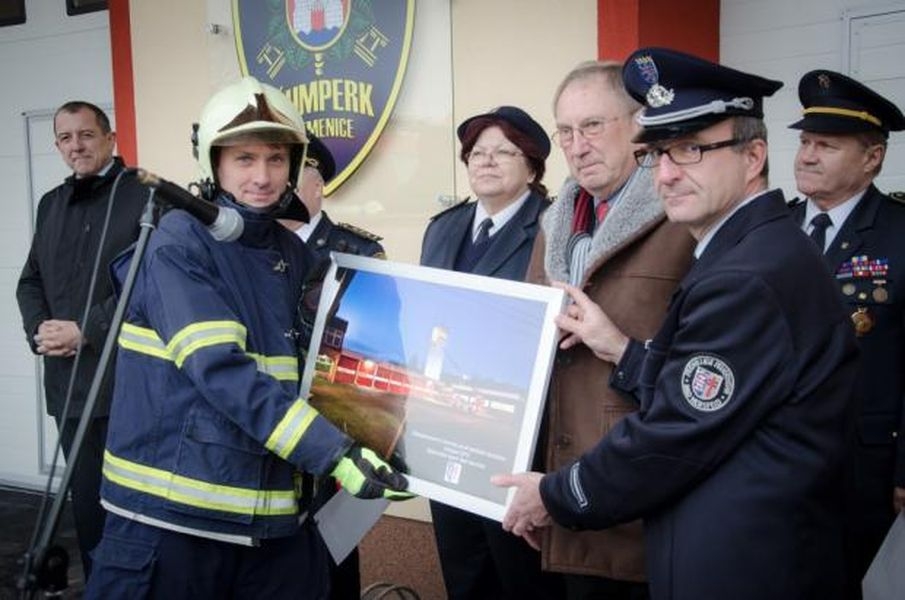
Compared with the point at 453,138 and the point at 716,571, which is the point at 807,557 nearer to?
the point at 716,571

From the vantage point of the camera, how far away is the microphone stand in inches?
65.5

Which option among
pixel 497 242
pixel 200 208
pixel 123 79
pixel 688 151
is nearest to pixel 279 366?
pixel 200 208

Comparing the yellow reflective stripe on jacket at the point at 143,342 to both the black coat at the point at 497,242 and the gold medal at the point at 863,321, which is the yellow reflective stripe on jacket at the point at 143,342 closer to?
the black coat at the point at 497,242

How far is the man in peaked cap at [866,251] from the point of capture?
109 inches

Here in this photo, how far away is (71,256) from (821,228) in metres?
3.35

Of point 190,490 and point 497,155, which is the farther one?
point 497,155

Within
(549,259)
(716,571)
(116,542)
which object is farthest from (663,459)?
(116,542)

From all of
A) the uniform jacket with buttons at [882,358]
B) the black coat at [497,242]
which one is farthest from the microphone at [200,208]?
the uniform jacket with buttons at [882,358]

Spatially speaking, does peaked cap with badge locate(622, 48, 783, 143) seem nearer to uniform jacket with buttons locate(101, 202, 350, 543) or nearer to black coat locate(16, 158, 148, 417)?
uniform jacket with buttons locate(101, 202, 350, 543)

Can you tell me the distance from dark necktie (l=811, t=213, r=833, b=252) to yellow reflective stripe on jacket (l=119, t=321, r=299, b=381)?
1899 mm

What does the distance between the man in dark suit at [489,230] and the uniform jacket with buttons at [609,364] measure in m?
0.71

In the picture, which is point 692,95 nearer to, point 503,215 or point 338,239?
point 503,215

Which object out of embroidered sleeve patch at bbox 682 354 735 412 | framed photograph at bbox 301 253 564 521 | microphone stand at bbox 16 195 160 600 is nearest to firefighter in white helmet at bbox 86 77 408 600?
framed photograph at bbox 301 253 564 521

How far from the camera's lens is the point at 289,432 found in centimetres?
205
